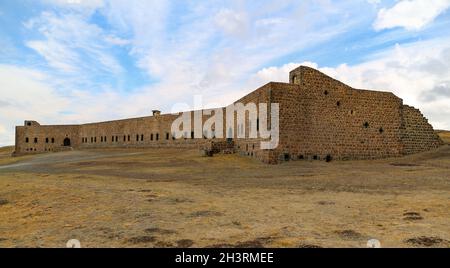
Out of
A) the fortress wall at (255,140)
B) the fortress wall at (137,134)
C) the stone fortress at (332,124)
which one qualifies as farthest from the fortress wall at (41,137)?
the fortress wall at (255,140)

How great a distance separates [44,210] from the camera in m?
6.61

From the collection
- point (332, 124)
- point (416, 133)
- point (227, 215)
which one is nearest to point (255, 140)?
point (332, 124)

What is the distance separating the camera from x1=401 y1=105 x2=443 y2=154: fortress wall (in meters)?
22.9

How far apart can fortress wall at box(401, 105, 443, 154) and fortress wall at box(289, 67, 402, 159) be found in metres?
0.67

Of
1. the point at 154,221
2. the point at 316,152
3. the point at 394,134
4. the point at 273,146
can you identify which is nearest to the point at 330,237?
the point at 154,221

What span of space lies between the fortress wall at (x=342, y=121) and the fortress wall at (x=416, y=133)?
670 mm

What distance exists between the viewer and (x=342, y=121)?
20781 millimetres

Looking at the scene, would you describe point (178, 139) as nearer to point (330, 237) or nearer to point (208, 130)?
point (208, 130)

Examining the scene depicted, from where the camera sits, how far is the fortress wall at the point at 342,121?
19.7m

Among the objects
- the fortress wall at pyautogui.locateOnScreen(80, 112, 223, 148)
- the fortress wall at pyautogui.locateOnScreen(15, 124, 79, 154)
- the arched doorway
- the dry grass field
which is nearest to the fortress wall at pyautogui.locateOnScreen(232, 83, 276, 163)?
the fortress wall at pyautogui.locateOnScreen(80, 112, 223, 148)

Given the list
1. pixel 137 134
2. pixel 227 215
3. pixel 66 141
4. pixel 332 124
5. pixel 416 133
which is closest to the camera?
pixel 227 215

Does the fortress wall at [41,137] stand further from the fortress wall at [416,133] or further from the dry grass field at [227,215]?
the fortress wall at [416,133]

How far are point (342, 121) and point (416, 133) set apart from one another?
6.61 metres

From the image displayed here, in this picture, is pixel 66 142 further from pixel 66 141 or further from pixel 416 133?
pixel 416 133
